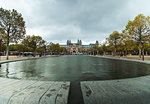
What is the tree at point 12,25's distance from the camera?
905 inches

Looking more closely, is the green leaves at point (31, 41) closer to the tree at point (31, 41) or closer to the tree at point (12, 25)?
the tree at point (31, 41)

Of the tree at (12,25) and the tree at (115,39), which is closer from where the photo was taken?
the tree at (12,25)

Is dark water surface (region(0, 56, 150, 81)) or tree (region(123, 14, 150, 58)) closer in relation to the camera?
dark water surface (region(0, 56, 150, 81))

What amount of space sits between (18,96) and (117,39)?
50.0 metres

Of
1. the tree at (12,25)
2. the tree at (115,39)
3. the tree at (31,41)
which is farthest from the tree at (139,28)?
the tree at (31,41)

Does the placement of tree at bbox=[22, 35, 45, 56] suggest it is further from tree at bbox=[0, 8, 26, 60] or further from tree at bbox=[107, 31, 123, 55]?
tree at bbox=[107, 31, 123, 55]

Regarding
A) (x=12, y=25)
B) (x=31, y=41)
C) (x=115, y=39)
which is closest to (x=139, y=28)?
(x=115, y=39)

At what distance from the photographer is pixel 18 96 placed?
285cm

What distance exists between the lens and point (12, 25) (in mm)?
23641

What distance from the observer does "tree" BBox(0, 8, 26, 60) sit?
905 inches

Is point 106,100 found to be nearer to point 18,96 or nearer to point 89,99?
point 89,99

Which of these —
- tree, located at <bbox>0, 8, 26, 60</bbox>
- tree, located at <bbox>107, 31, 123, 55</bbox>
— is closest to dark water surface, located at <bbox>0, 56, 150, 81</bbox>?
tree, located at <bbox>0, 8, 26, 60</bbox>

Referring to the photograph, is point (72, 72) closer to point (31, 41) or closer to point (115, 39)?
point (31, 41)

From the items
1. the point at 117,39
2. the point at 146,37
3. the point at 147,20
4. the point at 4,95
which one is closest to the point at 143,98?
the point at 4,95
